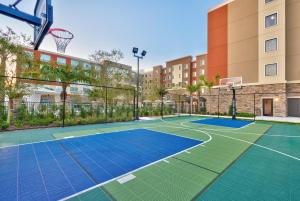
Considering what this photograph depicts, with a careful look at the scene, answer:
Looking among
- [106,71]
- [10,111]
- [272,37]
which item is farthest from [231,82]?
[10,111]

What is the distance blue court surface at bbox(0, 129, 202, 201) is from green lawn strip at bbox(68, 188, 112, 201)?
183 mm

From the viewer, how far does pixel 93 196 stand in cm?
254

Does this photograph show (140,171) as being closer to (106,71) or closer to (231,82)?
(106,71)

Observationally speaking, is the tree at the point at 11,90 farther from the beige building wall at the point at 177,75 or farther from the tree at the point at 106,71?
the beige building wall at the point at 177,75

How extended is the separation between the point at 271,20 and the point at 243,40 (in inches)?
142

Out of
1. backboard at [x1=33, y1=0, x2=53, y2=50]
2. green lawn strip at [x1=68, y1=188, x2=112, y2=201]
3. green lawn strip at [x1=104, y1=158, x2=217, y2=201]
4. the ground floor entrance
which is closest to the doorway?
the ground floor entrance

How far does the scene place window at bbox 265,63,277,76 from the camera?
61.1 feet

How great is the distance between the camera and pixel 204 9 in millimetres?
26734

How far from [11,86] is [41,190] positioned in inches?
407

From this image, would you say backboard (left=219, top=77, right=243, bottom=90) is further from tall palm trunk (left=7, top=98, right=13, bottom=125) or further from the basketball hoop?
tall palm trunk (left=7, top=98, right=13, bottom=125)

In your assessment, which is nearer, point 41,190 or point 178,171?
point 41,190

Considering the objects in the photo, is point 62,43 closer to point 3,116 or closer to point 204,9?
point 3,116

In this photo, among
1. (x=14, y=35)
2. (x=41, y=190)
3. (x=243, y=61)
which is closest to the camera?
(x=41, y=190)

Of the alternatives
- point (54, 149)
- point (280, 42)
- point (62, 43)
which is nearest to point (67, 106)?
point (62, 43)
